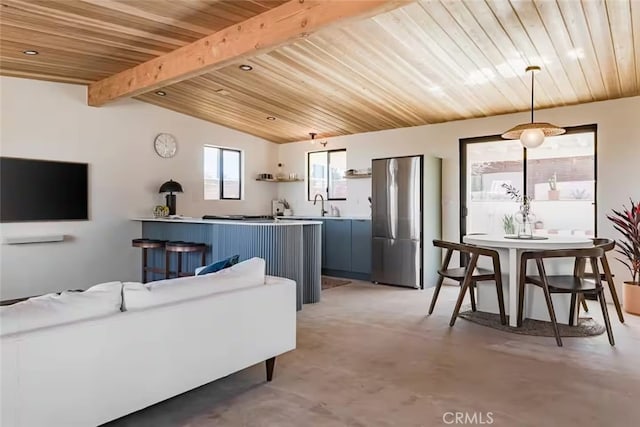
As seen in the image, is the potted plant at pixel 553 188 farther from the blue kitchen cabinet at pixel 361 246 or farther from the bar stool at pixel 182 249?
the bar stool at pixel 182 249

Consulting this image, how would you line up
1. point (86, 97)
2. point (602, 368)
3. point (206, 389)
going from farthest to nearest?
point (86, 97) → point (602, 368) → point (206, 389)

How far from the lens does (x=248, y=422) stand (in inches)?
89.0

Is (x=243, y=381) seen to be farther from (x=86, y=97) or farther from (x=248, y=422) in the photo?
(x=86, y=97)

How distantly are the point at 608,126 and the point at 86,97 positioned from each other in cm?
656

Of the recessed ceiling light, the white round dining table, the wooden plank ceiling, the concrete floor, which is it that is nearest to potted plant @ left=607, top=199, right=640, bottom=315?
the concrete floor

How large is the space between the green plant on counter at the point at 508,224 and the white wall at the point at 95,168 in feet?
14.9

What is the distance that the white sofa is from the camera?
1.70 metres

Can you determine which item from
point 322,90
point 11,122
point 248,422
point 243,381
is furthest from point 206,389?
point 11,122

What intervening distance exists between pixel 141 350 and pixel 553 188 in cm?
522

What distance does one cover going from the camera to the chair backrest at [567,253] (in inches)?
137

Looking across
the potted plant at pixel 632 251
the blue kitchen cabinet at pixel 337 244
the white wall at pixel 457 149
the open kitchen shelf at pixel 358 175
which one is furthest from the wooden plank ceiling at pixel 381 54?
the blue kitchen cabinet at pixel 337 244

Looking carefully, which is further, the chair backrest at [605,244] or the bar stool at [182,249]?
the bar stool at [182,249]

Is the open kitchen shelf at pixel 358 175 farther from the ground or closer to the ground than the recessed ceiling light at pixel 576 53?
closer to the ground

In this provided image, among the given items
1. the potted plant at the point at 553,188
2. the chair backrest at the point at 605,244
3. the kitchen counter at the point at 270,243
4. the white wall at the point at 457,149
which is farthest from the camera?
the potted plant at the point at 553,188
